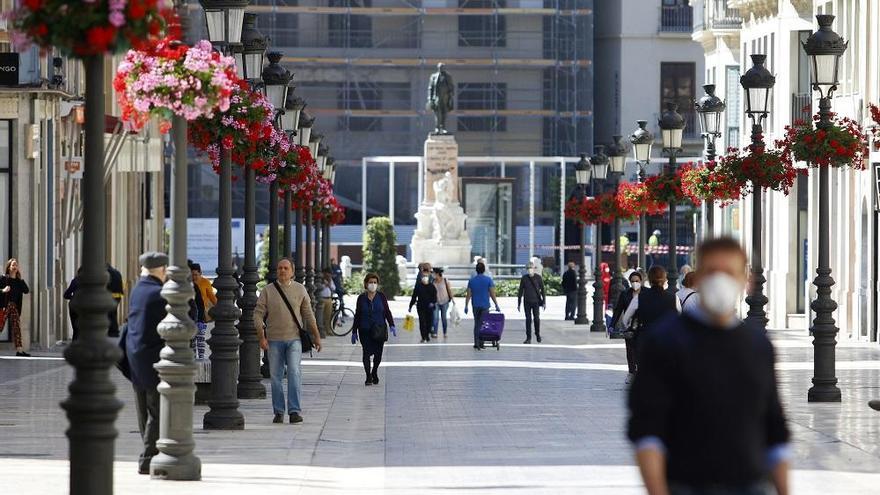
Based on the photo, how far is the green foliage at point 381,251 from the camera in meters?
62.7

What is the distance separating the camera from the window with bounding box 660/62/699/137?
91000mm

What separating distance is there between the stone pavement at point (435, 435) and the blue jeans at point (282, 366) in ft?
0.82

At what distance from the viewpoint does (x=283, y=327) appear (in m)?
19.2

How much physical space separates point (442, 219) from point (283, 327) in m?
49.6

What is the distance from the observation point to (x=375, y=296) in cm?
2595

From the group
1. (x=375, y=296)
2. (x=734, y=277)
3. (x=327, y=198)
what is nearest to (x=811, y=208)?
(x=327, y=198)

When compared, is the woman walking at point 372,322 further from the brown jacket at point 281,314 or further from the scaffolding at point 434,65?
the scaffolding at point 434,65

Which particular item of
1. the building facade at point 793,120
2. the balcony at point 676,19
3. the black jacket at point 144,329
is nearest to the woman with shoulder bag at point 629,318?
the building facade at point 793,120

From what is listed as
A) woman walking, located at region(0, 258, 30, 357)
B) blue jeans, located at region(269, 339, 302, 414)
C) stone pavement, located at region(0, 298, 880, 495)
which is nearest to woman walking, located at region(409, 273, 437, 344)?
stone pavement, located at region(0, 298, 880, 495)

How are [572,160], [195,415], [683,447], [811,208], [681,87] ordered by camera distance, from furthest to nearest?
[681,87]
[572,160]
[811,208]
[195,415]
[683,447]

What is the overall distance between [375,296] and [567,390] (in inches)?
106

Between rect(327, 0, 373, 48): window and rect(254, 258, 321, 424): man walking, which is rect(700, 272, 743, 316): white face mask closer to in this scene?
rect(254, 258, 321, 424): man walking

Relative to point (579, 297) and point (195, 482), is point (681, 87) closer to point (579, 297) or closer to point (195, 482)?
point (579, 297)

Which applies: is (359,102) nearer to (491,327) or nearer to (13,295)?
(491,327)
